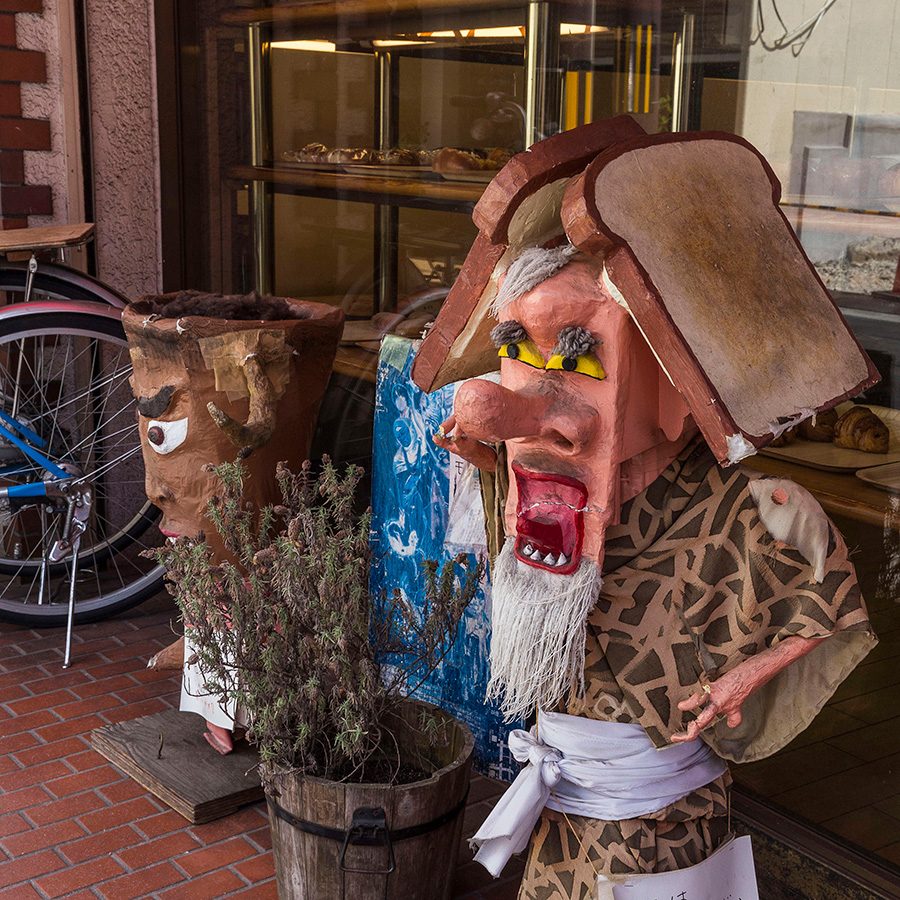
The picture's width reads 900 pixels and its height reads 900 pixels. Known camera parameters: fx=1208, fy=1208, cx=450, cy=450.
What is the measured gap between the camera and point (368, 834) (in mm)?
2314

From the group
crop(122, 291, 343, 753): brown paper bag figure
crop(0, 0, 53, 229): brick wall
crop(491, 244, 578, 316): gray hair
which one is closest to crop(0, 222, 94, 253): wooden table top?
crop(0, 0, 53, 229): brick wall

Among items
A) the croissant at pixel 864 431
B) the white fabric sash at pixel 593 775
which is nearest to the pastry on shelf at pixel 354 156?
the croissant at pixel 864 431

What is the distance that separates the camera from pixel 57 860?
2893 millimetres

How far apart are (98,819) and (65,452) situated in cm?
172

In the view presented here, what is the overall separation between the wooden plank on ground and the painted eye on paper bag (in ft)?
2.71

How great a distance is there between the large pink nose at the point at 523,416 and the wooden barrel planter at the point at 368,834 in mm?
860

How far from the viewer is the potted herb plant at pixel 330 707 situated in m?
2.33

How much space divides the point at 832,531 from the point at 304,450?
1.76 m

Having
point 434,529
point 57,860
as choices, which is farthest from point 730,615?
point 57,860

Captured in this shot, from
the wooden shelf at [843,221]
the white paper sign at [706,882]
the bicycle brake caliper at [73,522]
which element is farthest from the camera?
the bicycle brake caliper at [73,522]

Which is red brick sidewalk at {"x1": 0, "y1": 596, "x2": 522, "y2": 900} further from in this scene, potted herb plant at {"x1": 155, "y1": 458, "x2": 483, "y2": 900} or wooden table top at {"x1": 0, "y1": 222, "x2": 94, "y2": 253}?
wooden table top at {"x1": 0, "y1": 222, "x2": 94, "y2": 253}

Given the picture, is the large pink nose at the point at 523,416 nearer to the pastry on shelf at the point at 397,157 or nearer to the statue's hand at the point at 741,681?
the statue's hand at the point at 741,681

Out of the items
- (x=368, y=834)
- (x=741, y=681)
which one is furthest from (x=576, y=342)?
(x=368, y=834)

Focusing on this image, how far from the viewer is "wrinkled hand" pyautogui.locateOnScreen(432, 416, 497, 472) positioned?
1.99m
